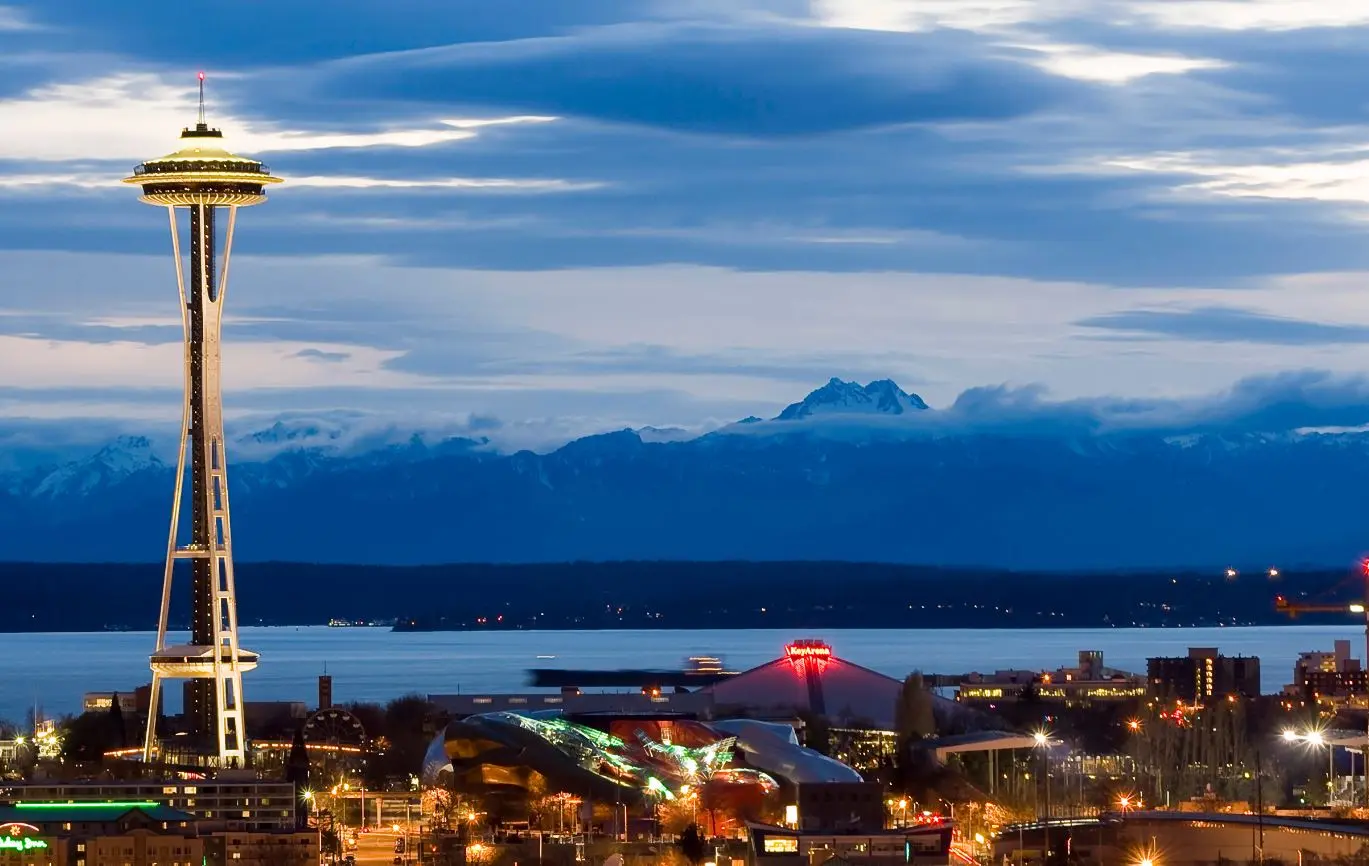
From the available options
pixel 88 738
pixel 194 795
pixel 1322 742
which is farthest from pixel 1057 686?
pixel 194 795

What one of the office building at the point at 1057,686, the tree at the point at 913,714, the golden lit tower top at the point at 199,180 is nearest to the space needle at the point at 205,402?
the golden lit tower top at the point at 199,180

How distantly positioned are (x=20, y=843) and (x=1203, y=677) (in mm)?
95171

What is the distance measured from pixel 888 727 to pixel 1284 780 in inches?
841

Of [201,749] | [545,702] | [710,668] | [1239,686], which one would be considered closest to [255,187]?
[201,749]

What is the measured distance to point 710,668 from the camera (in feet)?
637

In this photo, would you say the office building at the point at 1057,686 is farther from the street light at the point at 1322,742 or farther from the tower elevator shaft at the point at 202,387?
the tower elevator shaft at the point at 202,387

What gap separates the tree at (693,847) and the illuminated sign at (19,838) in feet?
46.4

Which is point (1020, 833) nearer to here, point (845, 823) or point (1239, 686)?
point (845, 823)

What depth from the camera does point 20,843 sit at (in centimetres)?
7331

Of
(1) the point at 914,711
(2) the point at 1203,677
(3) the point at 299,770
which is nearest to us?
(3) the point at 299,770

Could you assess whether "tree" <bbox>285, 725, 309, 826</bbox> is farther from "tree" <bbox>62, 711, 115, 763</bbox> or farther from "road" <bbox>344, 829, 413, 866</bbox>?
"tree" <bbox>62, 711, 115, 763</bbox>

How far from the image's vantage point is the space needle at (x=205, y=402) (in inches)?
3917

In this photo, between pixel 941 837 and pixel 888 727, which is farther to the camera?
pixel 888 727

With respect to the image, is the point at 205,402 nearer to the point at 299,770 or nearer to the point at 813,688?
the point at 299,770
